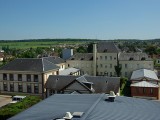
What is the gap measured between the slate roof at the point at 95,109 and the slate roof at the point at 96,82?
15915 mm

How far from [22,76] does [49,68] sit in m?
4.29

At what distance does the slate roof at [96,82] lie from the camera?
1271 inches

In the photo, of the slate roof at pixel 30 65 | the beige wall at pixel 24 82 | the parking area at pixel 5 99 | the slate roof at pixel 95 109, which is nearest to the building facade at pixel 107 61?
the slate roof at pixel 30 65

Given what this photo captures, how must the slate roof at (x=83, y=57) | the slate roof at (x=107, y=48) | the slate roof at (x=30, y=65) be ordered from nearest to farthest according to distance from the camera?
the slate roof at (x=30, y=65) → the slate roof at (x=107, y=48) → the slate roof at (x=83, y=57)

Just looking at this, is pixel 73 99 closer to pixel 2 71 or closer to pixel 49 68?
pixel 49 68

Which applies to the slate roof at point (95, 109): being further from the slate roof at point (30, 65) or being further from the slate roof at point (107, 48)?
the slate roof at point (107, 48)

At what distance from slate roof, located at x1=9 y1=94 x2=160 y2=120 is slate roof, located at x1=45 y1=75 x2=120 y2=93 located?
1591 centimetres

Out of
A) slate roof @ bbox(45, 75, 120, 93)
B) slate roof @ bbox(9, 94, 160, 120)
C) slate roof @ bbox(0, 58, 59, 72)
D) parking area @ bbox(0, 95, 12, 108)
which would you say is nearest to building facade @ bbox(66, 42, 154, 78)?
slate roof @ bbox(0, 58, 59, 72)

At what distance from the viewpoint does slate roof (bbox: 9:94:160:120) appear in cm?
1216

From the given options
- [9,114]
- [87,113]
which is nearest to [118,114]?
[87,113]

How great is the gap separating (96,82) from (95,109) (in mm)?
20324

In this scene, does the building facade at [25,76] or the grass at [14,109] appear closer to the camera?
the grass at [14,109]

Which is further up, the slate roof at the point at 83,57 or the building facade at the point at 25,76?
the slate roof at the point at 83,57

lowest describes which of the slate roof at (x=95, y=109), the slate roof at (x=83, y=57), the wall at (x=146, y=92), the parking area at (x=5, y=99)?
the parking area at (x=5, y=99)
